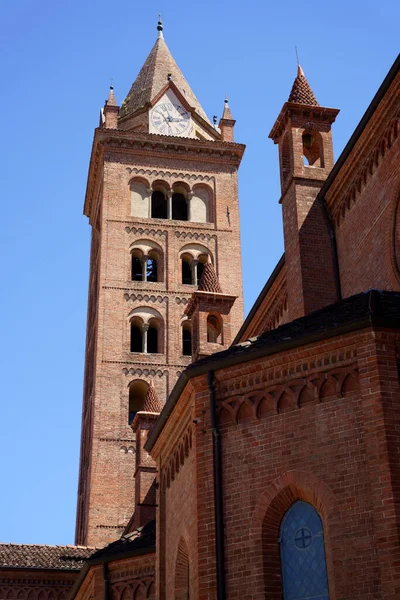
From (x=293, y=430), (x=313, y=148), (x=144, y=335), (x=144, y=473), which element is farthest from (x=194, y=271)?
(x=293, y=430)

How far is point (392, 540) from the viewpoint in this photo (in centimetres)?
1245

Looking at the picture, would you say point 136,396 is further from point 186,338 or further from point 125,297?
point 125,297

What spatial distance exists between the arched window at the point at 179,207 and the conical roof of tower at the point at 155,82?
503 centimetres

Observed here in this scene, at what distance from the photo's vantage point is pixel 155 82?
53.0 meters

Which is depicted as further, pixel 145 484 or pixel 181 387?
pixel 145 484

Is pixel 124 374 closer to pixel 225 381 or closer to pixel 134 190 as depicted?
pixel 134 190

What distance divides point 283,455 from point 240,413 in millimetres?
1053

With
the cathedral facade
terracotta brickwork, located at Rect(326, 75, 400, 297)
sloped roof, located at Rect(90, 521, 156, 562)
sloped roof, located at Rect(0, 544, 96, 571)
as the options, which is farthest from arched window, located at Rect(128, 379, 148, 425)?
terracotta brickwork, located at Rect(326, 75, 400, 297)

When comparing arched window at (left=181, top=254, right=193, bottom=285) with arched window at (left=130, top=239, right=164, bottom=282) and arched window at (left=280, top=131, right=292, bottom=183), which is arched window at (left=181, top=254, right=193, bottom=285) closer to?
arched window at (left=130, top=239, right=164, bottom=282)

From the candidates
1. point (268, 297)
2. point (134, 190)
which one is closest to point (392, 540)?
point (268, 297)

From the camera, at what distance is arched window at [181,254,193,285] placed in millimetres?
47094

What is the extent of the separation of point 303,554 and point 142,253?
33.6 m

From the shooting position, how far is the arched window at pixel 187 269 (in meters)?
47.1

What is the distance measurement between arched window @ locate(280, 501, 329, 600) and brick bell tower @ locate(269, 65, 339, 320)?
6772mm
